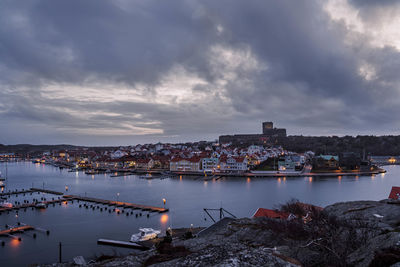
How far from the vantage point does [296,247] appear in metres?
3.92

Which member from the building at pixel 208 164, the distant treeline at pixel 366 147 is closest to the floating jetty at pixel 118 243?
the building at pixel 208 164

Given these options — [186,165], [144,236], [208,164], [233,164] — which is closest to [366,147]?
[233,164]

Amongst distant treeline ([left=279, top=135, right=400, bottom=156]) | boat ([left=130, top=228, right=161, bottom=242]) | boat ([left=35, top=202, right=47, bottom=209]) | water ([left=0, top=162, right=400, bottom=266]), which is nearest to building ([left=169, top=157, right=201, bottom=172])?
water ([left=0, top=162, right=400, bottom=266])

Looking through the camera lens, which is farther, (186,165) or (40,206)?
(186,165)

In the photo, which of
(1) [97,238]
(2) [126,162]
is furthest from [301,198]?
(2) [126,162]

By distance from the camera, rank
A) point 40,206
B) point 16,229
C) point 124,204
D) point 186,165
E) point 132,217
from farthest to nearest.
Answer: point 186,165
point 124,204
point 40,206
point 132,217
point 16,229

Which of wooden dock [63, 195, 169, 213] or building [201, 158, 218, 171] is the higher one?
building [201, 158, 218, 171]

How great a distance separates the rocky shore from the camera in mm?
2080

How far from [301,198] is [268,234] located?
17.3m

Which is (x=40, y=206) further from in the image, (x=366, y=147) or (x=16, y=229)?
(x=366, y=147)

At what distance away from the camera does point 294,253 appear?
3648 mm

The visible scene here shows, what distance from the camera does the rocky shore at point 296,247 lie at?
6.82 ft

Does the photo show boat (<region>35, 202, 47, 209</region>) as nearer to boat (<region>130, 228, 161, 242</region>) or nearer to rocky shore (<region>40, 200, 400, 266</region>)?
boat (<region>130, 228, 161, 242</region>)

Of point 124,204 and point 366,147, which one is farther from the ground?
point 366,147
